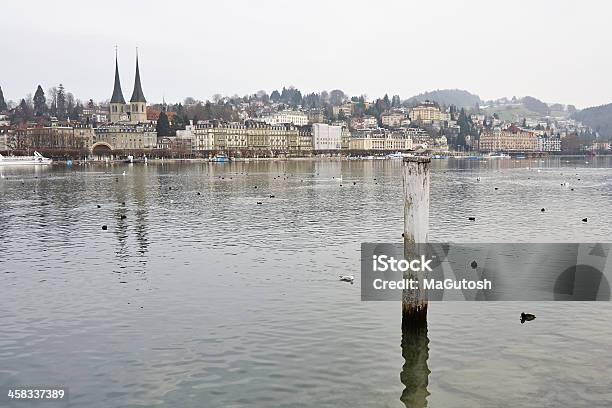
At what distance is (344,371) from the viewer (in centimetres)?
1118

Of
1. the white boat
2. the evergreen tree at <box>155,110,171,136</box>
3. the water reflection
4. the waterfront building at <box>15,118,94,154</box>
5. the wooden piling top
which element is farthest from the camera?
the evergreen tree at <box>155,110,171,136</box>

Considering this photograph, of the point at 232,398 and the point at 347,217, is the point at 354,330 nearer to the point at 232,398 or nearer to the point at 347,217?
the point at 232,398

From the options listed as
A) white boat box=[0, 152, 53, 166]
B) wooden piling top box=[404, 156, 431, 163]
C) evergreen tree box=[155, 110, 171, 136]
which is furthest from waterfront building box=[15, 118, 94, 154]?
wooden piling top box=[404, 156, 431, 163]

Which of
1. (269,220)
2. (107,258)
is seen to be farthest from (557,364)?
(269,220)

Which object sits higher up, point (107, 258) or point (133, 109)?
point (133, 109)

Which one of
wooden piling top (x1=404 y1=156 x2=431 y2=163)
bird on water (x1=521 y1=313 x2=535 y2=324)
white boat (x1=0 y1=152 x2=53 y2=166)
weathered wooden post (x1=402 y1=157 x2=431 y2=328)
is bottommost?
bird on water (x1=521 y1=313 x2=535 y2=324)

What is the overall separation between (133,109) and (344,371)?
189401 millimetres

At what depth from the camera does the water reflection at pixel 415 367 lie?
1028cm

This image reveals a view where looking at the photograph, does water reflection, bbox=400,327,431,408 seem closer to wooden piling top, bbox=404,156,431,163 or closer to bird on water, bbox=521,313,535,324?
bird on water, bbox=521,313,535,324

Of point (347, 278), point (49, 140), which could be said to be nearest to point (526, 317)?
Result: point (347, 278)
